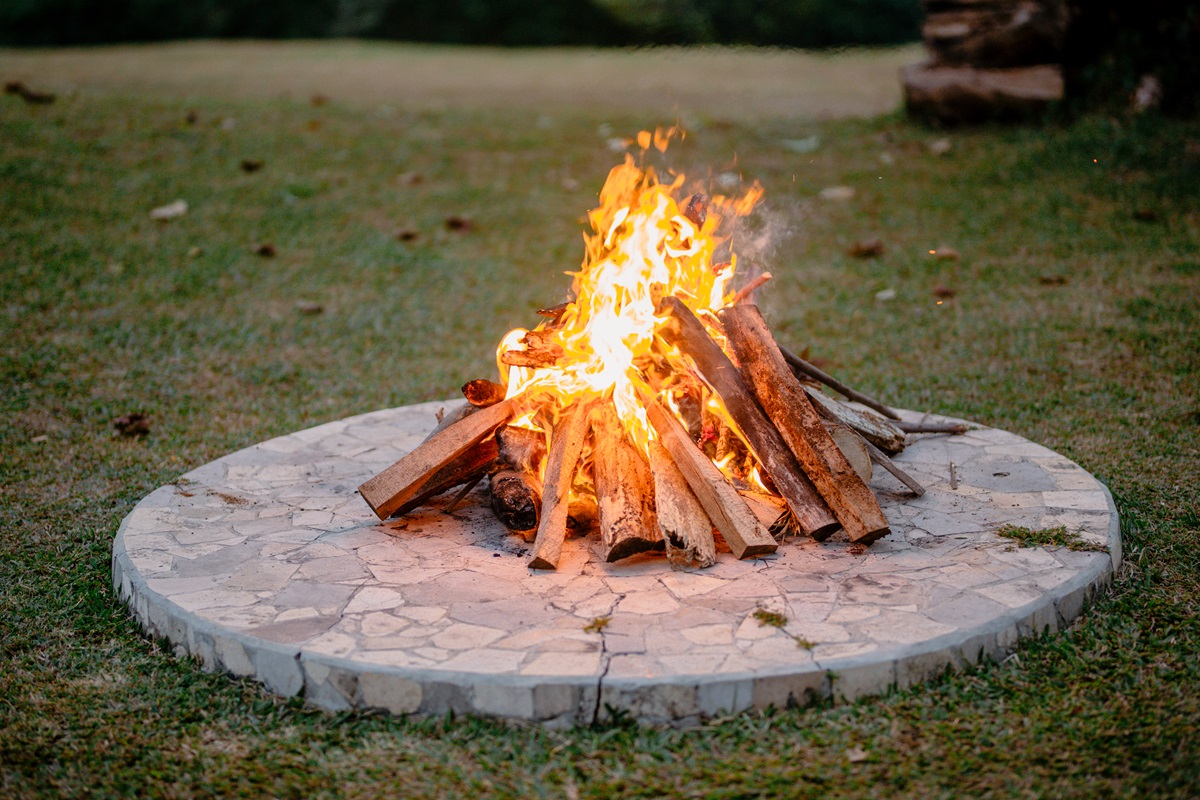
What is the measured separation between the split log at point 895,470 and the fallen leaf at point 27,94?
34.3 ft

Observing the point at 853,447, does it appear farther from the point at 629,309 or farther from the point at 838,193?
the point at 838,193

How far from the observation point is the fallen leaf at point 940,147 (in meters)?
10.7

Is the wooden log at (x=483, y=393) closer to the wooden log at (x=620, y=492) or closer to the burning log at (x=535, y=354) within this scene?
the burning log at (x=535, y=354)

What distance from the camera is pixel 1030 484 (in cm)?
438

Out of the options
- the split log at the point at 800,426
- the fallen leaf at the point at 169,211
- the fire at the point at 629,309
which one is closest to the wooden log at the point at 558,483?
the fire at the point at 629,309

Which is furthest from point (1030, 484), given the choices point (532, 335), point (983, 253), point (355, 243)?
point (355, 243)

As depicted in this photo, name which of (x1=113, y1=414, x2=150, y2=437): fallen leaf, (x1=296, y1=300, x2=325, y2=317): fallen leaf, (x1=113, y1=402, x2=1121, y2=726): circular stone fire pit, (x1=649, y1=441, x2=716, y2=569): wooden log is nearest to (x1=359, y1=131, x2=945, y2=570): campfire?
(x1=649, y1=441, x2=716, y2=569): wooden log

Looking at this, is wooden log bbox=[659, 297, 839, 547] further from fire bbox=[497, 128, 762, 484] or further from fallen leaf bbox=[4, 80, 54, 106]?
fallen leaf bbox=[4, 80, 54, 106]

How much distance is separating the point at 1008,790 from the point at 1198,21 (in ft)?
32.7

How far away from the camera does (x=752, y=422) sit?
163 inches

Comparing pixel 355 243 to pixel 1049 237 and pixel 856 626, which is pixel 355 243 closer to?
pixel 1049 237

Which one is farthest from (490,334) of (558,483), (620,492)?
(620,492)

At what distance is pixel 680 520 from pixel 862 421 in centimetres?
124

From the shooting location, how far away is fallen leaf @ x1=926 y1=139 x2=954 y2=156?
10664mm
